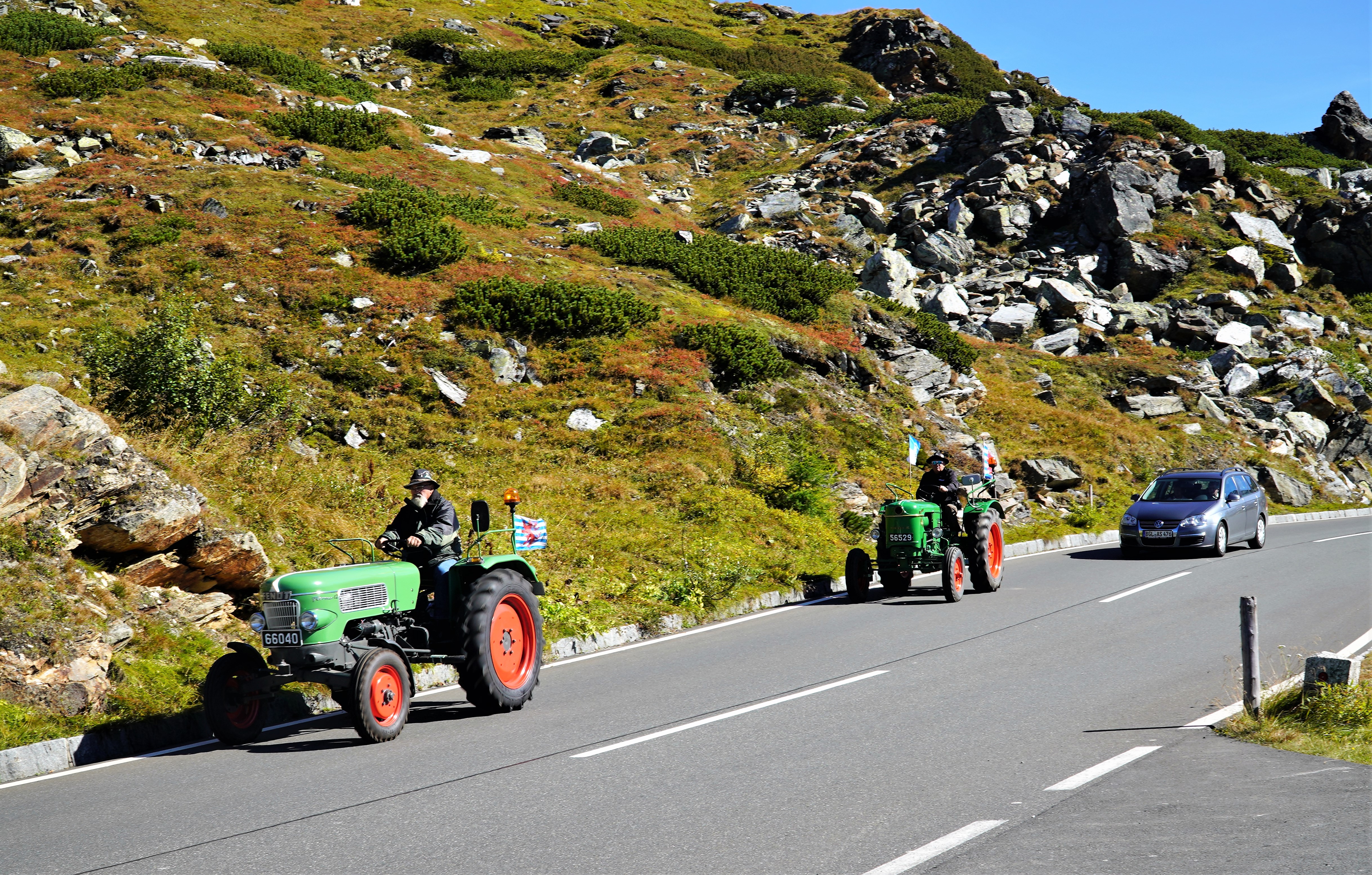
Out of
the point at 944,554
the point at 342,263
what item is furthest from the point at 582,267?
the point at 944,554

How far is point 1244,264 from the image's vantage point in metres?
45.7

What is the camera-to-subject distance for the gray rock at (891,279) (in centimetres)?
4084

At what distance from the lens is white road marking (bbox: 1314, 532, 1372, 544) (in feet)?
68.0

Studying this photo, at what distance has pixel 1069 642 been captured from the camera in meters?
10.5

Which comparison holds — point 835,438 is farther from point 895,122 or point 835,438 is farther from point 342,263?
point 895,122

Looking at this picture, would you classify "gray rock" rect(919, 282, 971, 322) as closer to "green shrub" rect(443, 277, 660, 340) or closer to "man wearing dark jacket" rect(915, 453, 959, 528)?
"green shrub" rect(443, 277, 660, 340)

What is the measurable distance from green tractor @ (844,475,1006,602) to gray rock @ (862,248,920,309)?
85.7 feet

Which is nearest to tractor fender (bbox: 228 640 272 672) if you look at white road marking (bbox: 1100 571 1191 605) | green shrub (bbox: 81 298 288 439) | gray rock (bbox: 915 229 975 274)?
green shrub (bbox: 81 298 288 439)

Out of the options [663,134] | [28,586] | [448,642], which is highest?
[663,134]

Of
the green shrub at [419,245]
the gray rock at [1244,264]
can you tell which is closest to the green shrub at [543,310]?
the green shrub at [419,245]

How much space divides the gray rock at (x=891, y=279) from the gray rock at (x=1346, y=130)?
149 ft

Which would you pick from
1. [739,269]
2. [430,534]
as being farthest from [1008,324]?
[430,534]

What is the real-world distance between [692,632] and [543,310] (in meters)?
14.1

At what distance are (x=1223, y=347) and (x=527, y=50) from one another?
57.4 m
